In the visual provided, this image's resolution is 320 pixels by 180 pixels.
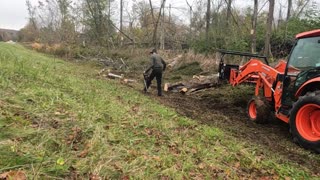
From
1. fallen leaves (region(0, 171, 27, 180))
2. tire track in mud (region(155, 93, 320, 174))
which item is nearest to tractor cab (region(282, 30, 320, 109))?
tire track in mud (region(155, 93, 320, 174))

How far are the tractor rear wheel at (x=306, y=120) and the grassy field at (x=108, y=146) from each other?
3.08 ft

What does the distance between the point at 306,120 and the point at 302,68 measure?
46.4 inches

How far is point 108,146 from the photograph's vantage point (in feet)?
14.4

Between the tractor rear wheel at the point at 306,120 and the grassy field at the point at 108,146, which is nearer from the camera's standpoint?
the grassy field at the point at 108,146

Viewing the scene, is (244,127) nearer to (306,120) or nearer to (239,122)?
(239,122)

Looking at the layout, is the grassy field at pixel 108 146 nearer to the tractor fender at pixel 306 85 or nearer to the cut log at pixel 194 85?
the tractor fender at pixel 306 85

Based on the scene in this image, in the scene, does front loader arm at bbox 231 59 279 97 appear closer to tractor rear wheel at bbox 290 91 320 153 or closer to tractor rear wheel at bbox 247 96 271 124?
tractor rear wheel at bbox 247 96 271 124

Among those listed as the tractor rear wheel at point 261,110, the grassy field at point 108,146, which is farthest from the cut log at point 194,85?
the grassy field at point 108,146

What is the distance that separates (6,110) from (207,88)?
918 centimetres

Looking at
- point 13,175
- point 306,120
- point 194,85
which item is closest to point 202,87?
point 194,85

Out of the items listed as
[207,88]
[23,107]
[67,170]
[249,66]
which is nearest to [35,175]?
[67,170]

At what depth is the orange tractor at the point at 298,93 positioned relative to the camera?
235 inches

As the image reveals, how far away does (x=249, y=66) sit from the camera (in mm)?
9055

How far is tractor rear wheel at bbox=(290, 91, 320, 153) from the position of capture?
228 inches
